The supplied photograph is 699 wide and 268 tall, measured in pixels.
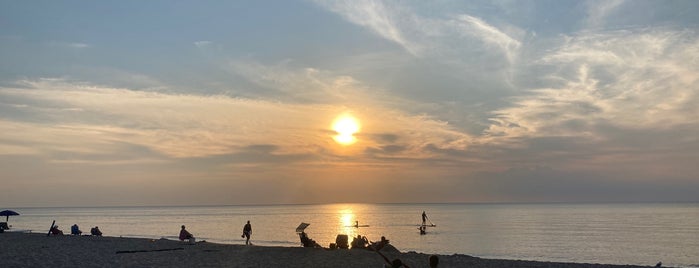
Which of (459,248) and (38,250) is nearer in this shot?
(38,250)

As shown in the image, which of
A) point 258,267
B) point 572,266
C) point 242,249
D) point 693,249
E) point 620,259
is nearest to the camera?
point 258,267

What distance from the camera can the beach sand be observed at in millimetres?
25981

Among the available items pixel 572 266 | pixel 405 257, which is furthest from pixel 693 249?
pixel 405 257

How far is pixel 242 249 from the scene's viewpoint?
34625 millimetres

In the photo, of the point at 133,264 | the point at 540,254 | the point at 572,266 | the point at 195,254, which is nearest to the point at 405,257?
the point at 572,266

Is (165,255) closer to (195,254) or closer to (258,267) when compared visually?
(195,254)

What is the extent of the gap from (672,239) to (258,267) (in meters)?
69.9

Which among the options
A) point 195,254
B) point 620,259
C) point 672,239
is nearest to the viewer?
point 195,254

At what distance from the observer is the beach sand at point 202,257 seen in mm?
25981

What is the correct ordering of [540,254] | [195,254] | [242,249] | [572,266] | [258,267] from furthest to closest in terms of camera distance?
[540,254] → [242,249] → [195,254] → [572,266] → [258,267]

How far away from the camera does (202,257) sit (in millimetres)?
29578

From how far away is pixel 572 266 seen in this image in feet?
94.8

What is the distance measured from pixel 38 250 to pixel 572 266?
30.5 metres

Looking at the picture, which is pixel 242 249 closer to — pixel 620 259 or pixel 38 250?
pixel 38 250
